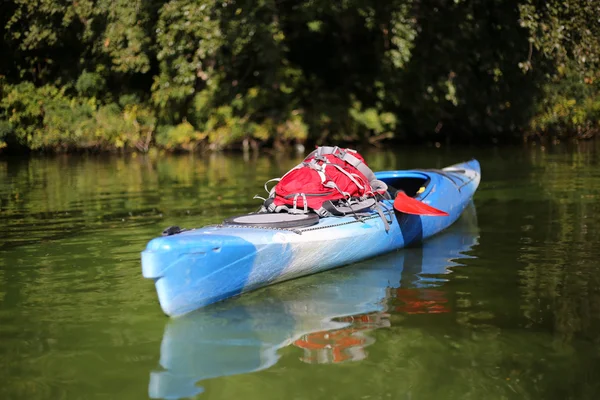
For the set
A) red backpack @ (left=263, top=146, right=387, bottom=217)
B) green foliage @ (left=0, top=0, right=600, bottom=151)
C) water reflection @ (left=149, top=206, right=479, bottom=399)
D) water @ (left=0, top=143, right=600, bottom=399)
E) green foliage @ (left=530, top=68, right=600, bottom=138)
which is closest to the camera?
water @ (left=0, top=143, right=600, bottom=399)

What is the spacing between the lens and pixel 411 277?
520 centimetres

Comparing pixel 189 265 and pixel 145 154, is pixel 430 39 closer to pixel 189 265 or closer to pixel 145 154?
pixel 145 154

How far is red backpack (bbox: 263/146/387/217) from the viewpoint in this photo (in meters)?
5.47

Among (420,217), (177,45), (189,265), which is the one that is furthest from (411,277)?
(177,45)

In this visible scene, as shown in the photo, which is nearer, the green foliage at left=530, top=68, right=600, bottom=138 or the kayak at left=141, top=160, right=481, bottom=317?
the kayak at left=141, top=160, right=481, bottom=317

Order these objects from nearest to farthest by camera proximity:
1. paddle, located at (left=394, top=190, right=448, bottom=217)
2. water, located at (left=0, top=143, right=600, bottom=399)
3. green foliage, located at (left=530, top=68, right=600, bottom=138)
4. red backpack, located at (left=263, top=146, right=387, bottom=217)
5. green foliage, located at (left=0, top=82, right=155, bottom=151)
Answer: water, located at (left=0, top=143, right=600, bottom=399)
red backpack, located at (left=263, top=146, right=387, bottom=217)
paddle, located at (left=394, top=190, right=448, bottom=217)
green foliage, located at (left=0, top=82, right=155, bottom=151)
green foliage, located at (left=530, top=68, right=600, bottom=138)

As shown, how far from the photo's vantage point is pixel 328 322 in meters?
4.18

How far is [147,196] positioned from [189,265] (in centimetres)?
551

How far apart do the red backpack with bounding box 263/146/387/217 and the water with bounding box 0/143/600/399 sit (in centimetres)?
47

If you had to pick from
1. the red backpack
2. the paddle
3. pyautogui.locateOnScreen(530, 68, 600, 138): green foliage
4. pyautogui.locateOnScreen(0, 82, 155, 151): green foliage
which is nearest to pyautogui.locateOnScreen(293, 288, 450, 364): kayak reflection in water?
the red backpack

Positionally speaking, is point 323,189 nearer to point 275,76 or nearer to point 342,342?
point 342,342

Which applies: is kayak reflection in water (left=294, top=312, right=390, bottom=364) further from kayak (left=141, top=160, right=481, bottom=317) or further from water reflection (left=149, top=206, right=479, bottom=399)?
kayak (left=141, top=160, right=481, bottom=317)

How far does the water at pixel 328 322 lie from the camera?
3.34m

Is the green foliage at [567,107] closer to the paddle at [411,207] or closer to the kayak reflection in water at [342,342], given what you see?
the paddle at [411,207]
